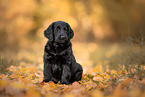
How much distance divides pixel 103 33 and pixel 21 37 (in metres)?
6.22

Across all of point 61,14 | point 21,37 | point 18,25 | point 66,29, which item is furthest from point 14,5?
point 66,29

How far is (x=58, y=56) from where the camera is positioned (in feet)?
11.3

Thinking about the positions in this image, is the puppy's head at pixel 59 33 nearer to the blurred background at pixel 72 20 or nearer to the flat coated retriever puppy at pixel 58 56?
the flat coated retriever puppy at pixel 58 56

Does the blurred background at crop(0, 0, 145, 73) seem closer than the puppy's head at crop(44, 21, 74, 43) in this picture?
No

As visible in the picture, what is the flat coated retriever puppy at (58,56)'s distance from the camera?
3473 mm

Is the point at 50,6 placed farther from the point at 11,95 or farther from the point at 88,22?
the point at 11,95

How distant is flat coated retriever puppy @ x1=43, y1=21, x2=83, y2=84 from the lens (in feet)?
11.4

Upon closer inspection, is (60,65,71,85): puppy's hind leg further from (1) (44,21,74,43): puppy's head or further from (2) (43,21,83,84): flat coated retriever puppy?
(1) (44,21,74,43): puppy's head

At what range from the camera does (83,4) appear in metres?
13.6

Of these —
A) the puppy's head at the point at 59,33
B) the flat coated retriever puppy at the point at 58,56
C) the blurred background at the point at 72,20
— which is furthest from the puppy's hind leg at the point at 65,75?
the blurred background at the point at 72,20

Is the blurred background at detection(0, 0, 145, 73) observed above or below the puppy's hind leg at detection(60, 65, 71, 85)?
above

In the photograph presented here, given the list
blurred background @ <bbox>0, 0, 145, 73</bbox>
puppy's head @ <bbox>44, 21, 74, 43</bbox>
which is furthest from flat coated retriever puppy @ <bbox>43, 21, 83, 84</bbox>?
blurred background @ <bbox>0, 0, 145, 73</bbox>

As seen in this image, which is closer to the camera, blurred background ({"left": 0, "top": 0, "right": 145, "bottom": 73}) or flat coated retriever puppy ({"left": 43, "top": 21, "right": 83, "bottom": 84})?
flat coated retriever puppy ({"left": 43, "top": 21, "right": 83, "bottom": 84})

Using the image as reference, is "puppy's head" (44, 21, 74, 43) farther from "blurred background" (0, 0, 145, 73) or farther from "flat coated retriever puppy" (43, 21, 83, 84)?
"blurred background" (0, 0, 145, 73)
